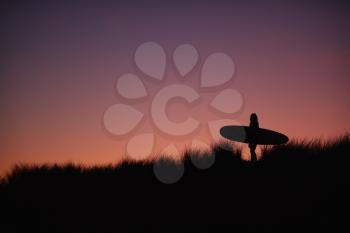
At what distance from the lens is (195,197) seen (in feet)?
27.5

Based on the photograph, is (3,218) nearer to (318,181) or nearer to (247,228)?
(247,228)

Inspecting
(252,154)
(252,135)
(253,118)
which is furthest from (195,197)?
(253,118)

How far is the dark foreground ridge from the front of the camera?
668 centimetres

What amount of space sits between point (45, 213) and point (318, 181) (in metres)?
6.24

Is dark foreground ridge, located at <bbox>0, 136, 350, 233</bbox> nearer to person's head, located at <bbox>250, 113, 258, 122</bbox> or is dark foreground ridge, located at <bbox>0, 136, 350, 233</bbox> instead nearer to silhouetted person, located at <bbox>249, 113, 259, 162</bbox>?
silhouetted person, located at <bbox>249, 113, 259, 162</bbox>

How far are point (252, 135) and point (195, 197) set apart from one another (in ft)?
11.4

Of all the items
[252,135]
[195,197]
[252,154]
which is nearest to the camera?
[195,197]

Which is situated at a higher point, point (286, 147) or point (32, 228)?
point (286, 147)

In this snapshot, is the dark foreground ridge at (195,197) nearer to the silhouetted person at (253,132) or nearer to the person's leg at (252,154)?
the person's leg at (252,154)

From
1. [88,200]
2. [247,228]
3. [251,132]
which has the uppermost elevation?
[251,132]

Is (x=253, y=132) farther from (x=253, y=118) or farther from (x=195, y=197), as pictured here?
(x=195, y=197)

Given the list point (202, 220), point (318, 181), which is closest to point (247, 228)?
point (202, 220)

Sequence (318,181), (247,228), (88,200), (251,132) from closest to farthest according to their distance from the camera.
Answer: (247,228), (318,181), (88,200), (251,132)

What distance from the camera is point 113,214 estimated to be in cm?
778
